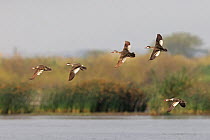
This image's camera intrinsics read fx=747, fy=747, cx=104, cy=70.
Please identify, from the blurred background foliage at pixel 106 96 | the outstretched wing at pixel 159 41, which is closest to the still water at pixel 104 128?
the blurred background foliage at pixel 106 96

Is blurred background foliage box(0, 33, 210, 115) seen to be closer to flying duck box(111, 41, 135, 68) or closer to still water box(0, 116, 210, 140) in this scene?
still water box(0, 116, 210, 140)

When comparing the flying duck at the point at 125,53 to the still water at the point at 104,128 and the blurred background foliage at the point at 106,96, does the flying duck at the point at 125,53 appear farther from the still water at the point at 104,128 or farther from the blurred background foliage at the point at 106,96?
the blurred background foliage at the point at 106,96

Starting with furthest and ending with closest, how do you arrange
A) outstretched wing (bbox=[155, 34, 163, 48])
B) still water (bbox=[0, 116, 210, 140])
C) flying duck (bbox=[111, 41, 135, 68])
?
still water (bbox=[0, 116, 210, 140]) → outstretched wing (bbox=[155, 34, 163, 48]) → flying duck (bbox=[111, 41, 135, 68])

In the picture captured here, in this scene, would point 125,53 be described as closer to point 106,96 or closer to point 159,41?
point 159,41

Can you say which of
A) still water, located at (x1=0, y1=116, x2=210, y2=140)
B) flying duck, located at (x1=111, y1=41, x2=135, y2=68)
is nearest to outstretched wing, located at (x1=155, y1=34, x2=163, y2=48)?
flying duck, located at (x1=111, y1=41, x2=135, y2=68)

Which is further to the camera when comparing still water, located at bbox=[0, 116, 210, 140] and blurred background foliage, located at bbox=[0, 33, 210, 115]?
blurred background foliage, located at bbox=[0, 33, 210, 115]

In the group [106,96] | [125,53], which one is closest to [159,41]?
[125,53]

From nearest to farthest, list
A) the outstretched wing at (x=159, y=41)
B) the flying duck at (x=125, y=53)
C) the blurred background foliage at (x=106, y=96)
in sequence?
the flying duck at (x=125, y=53)
the outstretched wing at (x=159, y=41)
the blurred background foliage at (x=106, y=96)

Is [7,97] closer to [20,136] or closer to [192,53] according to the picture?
[20,136]

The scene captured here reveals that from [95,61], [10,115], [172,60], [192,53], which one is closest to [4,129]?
[10,115]

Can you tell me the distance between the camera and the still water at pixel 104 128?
22.5 metres

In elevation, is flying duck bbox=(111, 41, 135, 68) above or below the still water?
above

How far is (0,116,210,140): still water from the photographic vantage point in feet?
73.9

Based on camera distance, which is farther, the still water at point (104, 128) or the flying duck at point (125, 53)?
the still water at point (104, 128)
